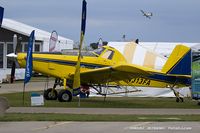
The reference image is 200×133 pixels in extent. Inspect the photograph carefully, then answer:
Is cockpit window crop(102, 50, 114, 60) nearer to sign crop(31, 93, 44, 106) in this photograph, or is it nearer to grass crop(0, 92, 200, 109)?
grass crop(0, 92, 200, 109)

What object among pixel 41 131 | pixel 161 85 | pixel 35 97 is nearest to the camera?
pixel 41 131

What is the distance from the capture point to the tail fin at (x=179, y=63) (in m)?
23.8

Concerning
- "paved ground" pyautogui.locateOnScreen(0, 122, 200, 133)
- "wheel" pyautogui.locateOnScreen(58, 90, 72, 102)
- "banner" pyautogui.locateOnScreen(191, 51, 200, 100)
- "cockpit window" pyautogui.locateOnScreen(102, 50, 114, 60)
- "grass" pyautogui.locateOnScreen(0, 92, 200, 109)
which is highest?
"cockpit window" pyautogui.locateOnScreen(102, 50, 114, 60)

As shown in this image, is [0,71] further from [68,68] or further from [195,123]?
[195,123]

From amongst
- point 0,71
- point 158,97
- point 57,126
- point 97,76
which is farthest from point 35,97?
point 0,71

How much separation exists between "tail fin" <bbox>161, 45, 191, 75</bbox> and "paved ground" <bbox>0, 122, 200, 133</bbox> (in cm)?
1024

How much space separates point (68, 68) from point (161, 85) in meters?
4.43

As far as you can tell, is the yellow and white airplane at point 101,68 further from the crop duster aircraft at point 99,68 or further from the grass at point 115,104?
the grass at point 115,104

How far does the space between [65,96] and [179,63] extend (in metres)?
5.72

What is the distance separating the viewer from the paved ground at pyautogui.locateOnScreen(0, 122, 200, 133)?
472 inches

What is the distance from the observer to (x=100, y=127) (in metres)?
12.6

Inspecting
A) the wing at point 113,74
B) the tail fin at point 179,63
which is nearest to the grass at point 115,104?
the wing at point 113,74

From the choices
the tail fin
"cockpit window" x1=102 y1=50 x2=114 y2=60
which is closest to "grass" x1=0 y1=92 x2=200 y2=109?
the tail fin

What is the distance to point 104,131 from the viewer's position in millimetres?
11961
